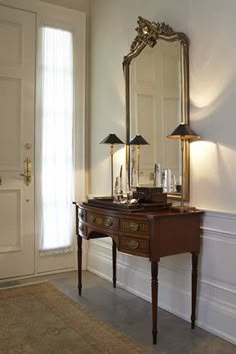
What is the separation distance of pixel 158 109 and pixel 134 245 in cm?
112

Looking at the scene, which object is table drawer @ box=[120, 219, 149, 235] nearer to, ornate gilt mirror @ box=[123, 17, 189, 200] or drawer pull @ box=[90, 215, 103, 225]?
drawer pull @ box=[90, 215, 103, 225]

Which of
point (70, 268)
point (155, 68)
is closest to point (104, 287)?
point (70, 268)

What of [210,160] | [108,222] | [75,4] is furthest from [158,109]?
[75,4]

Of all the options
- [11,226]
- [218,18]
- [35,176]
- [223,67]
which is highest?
[218,18]

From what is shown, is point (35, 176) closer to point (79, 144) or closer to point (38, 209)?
point (38, 209)

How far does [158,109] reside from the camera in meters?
2.90

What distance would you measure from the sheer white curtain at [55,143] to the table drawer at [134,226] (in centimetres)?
138

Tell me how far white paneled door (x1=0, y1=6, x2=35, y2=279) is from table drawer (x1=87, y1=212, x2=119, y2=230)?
0.96 meters

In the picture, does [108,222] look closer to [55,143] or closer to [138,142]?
[138,142]

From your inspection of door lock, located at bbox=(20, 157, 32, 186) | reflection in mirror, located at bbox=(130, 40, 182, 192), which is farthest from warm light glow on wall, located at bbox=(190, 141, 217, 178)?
door lock, located at bbox=(20, 157, 32, 186)

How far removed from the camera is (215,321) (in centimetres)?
241

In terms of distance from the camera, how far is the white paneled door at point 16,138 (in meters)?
3.46

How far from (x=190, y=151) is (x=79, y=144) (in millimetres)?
1545

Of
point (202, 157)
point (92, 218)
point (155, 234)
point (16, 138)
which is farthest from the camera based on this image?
point (16, 138)
